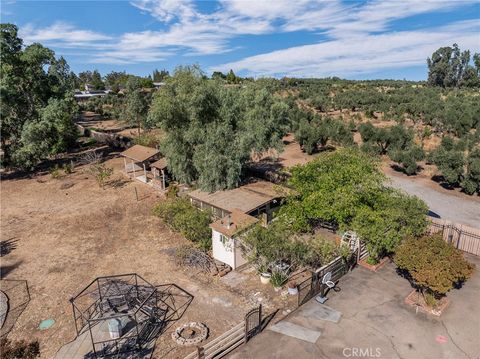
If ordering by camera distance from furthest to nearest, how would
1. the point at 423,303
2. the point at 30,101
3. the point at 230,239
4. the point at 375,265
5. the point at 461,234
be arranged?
1. the point at 30,101
2. the point at 461,234
3. the point at 230,239
4. the point at 375,265
5. the point at 423,303

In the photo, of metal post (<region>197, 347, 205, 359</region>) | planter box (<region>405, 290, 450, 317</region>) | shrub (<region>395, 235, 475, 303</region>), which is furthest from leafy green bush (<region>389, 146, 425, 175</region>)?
metal post (<region>197, 347, 205, 359</region>)

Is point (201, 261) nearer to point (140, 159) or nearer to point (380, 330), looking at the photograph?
point (380, 330)

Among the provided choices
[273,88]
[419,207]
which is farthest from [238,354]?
[273,88]

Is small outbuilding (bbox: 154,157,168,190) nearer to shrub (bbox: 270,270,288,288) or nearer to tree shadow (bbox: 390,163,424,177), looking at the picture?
shrub (bbox: 270,270,288,288)

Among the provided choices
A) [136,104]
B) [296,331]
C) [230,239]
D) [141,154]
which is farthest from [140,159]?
[136,104]

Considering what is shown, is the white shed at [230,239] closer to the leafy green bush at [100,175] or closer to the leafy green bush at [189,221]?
the leafy green bush at [189,221]

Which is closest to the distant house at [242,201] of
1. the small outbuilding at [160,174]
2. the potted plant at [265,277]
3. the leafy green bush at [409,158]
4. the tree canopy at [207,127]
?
the tree canopy at [207,127]

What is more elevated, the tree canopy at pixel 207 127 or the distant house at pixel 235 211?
the tree canopy at pixel 207 127
